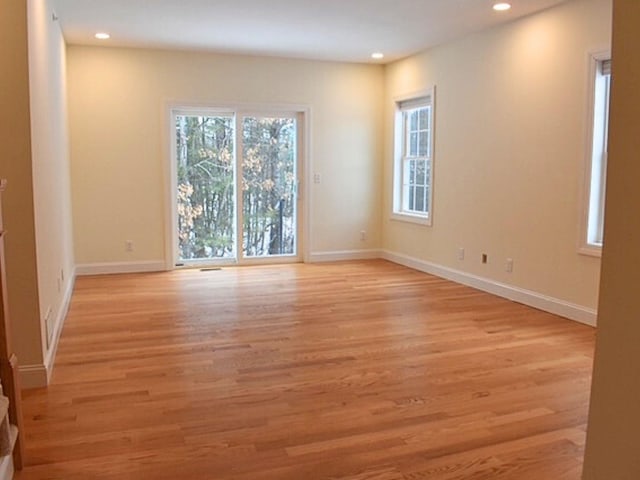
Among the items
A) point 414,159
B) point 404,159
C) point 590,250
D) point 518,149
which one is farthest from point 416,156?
point 590,250

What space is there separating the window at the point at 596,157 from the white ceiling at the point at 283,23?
71cm

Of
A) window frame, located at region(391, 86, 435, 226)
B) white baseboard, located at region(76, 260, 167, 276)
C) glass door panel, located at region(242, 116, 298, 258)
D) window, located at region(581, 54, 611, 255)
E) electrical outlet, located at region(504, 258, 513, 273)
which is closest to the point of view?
window, located at region(581, 54, 611, 255)

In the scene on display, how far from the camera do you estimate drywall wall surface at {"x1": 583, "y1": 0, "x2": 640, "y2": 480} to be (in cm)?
119

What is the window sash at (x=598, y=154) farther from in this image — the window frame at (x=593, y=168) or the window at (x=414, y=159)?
the window at (x=414, y=159)

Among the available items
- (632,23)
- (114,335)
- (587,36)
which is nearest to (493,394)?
(632,23)

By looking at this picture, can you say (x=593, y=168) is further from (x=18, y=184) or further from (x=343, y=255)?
(x=18, y=184)

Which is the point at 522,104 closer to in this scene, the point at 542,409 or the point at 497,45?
the point at 497,45

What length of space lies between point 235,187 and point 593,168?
405cm

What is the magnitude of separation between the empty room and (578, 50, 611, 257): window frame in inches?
0.8

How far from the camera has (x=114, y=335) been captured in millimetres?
4137

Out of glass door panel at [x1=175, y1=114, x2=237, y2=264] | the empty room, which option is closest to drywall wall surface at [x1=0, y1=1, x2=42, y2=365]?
the empty room

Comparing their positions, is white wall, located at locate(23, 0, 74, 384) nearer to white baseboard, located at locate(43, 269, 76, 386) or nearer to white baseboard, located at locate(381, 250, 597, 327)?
white baseboard, located at locate(43, 269, 76, 386)

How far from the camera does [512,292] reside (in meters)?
5.34

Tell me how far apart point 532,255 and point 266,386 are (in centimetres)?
295
